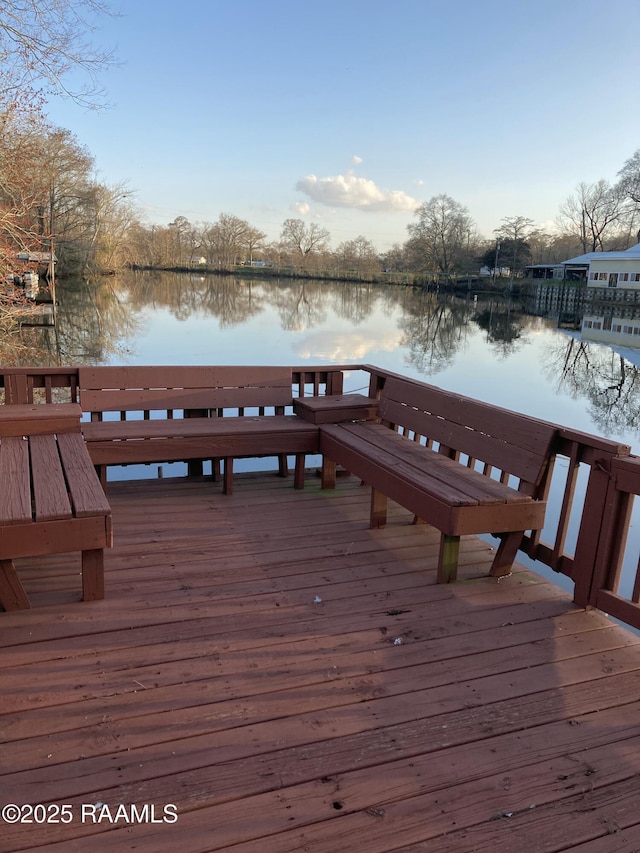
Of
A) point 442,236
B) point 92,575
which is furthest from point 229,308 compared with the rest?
point 442,236

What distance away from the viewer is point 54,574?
282cm

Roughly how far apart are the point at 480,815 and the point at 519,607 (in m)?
1.27

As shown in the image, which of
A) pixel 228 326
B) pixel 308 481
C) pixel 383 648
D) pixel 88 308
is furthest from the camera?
pixel 88 308

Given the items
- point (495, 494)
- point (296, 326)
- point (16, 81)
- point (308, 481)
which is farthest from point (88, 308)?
point (495, 494)

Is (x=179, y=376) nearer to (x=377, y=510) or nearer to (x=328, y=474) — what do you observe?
(x=328, y=474)

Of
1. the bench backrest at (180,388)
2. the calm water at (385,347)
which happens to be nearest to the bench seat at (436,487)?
the bench backrest at (180,388)

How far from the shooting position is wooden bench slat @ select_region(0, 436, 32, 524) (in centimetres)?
229

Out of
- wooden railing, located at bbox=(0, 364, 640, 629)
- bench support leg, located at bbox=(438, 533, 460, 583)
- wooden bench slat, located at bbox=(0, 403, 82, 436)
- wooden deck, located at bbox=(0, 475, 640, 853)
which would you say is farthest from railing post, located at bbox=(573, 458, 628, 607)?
wooden bench slat, located at bbox=(0, 403, 82, 436)

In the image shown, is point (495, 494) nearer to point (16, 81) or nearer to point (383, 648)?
point (383, 648)

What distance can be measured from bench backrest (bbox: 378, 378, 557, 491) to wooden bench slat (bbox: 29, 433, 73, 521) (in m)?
2.01

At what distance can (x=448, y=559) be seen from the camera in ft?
9.57

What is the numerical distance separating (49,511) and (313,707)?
1213 millimetres

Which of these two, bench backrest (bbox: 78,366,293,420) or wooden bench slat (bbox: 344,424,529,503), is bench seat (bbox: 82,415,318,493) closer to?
bench backrest (bbox: 78,366,293,420)

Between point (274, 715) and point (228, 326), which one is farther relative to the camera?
point (228, 326)
